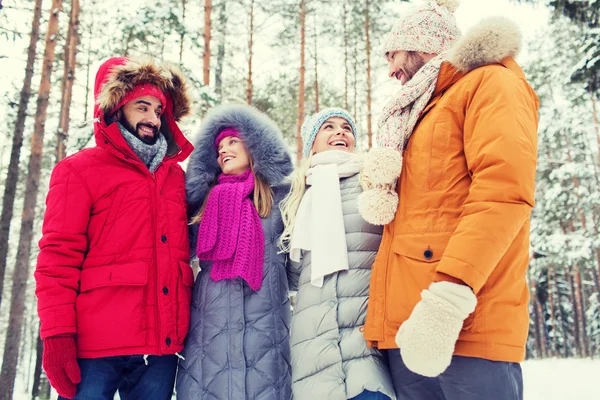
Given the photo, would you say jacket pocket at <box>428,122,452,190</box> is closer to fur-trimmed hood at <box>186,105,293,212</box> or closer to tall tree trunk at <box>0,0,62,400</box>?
fur-trimmed hood at <box>186,105,293,212</box>

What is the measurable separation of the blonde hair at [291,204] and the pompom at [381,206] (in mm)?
856

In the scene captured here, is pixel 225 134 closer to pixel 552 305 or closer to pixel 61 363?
pixel 61 363

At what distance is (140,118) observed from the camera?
312 centimetres

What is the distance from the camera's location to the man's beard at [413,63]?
2421 mm

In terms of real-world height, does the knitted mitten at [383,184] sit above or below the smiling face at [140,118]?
below

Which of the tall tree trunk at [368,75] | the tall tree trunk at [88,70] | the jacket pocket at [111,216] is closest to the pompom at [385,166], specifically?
the jacket pocket at [111,216]

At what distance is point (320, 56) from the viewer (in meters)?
15.9

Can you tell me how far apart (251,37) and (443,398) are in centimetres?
1293

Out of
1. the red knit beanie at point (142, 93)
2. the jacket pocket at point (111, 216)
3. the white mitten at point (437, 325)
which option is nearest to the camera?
the white mitten at point (437, 325)

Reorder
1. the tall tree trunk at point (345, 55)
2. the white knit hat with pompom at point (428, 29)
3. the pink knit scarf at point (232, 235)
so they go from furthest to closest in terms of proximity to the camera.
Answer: the tall tree trunk at point (345, 55), the pink knit scarf at point (232, 235), the white knit hat with pompom at point (428, 29)

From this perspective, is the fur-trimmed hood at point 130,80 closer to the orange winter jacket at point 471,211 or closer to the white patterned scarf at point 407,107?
the white patterned scarf at point 407,107

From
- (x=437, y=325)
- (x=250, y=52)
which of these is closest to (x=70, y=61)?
(x=250, y=52)

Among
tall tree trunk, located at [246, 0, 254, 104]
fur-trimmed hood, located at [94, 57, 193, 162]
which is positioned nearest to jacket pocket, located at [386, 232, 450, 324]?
fur-trimmed hood, located at [94, 57, 193, 162]

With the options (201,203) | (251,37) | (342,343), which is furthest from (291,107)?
(342,343)
